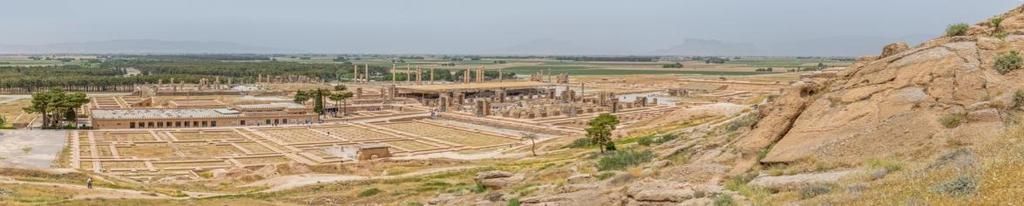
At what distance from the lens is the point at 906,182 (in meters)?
11.7

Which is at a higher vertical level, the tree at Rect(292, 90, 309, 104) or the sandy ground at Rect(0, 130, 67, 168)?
the tree at Rect(292, 90, 309, 104)

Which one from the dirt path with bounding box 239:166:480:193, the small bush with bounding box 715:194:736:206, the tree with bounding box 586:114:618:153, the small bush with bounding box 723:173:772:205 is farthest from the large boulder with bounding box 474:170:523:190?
the tree with bounding box 586:114:618:153

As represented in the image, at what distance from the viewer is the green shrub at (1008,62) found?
15297 millimetres

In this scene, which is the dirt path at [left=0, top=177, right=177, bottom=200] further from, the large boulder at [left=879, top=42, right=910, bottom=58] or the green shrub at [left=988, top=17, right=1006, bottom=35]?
the green shrub at [left=988, top=17, right=1006, bottom=35]

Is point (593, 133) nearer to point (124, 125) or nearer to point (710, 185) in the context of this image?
point (710, 185)

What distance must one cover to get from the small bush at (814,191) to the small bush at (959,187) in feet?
6.23

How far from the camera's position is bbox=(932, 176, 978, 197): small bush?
10.3 m

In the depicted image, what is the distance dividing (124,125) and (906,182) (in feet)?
244

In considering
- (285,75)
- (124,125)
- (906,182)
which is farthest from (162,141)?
(285,75)

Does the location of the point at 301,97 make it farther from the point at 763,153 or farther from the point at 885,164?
the point at 885,164

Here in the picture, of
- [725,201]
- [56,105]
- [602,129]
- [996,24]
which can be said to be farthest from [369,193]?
[56,105]

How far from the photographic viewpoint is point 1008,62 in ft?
50.4

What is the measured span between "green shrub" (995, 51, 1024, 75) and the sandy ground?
146ft

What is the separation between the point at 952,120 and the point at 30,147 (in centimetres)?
5946
